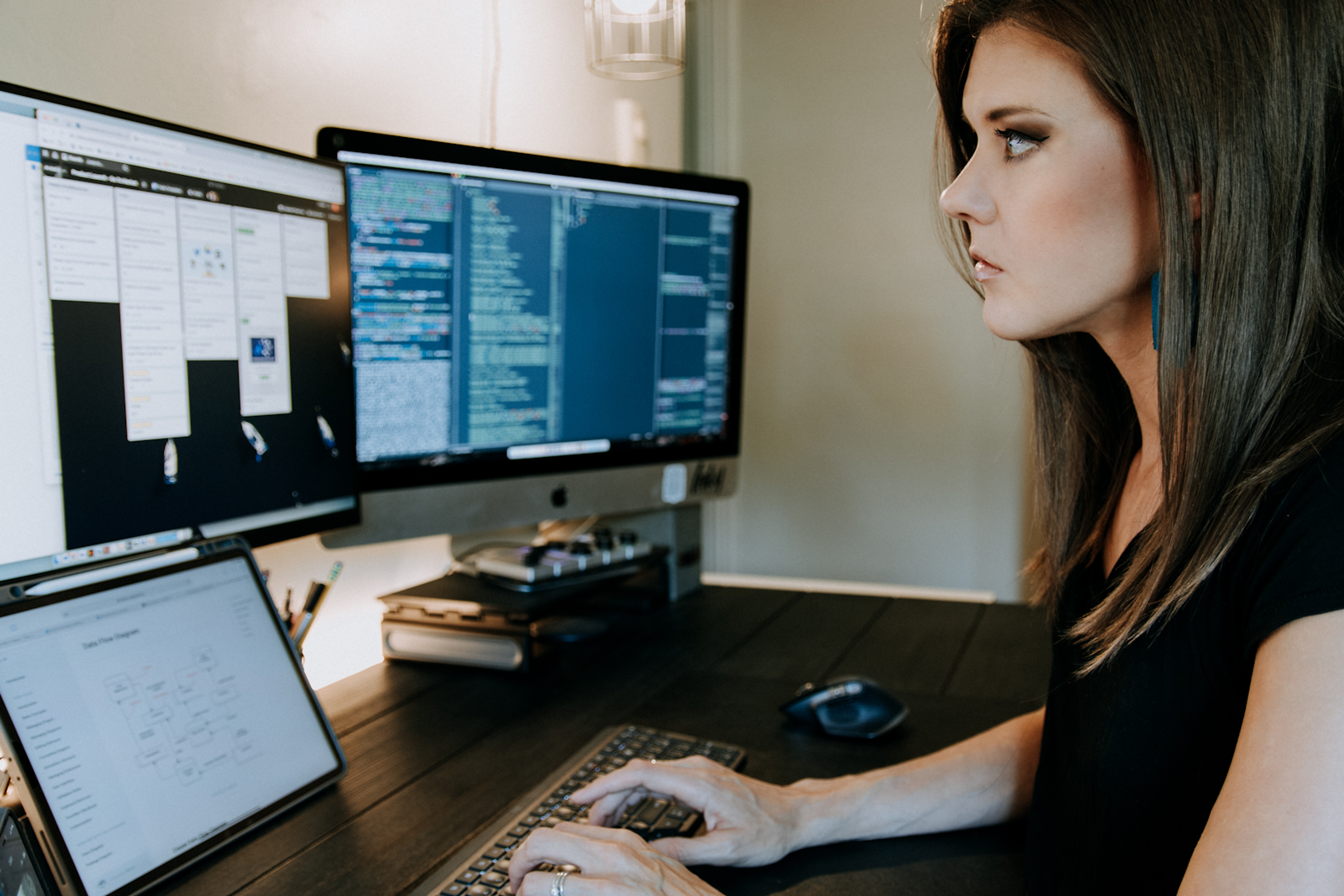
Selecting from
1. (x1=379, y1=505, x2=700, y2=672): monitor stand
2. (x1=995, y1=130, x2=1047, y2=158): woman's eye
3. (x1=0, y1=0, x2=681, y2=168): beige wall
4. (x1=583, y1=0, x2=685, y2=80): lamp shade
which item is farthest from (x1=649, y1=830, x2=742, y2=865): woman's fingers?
(x1=583, y1=0, x2=685, y2=80): lamp shade

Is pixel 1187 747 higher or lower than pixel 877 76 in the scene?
lower

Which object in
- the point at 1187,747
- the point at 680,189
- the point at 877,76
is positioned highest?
the point at 877,76

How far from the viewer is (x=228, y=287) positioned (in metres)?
0.82

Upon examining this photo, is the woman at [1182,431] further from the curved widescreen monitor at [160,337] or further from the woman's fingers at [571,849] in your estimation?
the curved widescreen monitor at [160,337]

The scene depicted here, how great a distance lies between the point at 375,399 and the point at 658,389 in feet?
1.41

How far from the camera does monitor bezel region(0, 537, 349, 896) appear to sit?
0.58 metres

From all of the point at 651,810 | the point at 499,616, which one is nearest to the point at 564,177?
the point at 499,616

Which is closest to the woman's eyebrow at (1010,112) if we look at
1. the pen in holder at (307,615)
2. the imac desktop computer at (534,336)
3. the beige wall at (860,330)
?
the imac desktop computer at (534,336)

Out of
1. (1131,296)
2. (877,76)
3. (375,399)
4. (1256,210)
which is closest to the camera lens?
(1256,210)

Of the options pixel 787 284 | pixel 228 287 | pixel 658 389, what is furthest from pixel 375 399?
pixel 787 284

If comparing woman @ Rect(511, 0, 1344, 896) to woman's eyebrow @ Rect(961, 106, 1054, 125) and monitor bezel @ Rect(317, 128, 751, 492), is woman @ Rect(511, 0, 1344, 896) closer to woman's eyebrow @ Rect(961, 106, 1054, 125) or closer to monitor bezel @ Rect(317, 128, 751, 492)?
woman's eyebrow @ Rect(961, 106, 1054, 125)

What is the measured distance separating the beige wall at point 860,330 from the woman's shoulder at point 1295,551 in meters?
1.94

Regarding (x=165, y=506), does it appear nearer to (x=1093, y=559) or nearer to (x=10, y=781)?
(x=10, y=781)

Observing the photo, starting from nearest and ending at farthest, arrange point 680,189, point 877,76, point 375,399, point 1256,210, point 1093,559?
point 1256,210 < point 1093,559 < point 375,399 < point 680,189 < point 877,76
